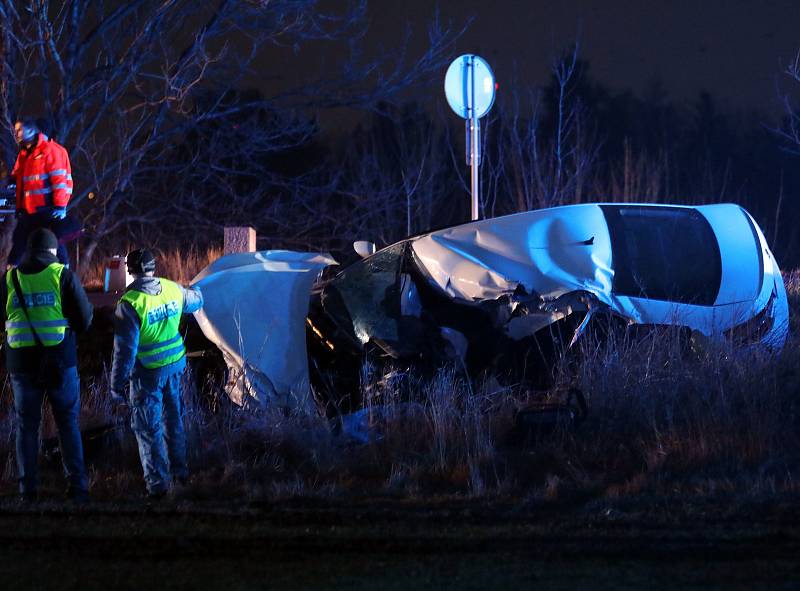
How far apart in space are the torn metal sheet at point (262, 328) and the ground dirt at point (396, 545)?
1.47 metres

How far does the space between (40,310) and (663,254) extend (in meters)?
A: 4.34

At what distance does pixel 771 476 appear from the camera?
6195 mm

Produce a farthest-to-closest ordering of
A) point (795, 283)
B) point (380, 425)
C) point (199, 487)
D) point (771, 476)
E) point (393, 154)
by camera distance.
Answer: point (393, 154)
point (795, 283)
point (380, 425)
point (199, 487)
point (771, 476)

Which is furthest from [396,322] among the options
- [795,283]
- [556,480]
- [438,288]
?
[795,283]

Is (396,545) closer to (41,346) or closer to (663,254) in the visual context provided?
(41,346)

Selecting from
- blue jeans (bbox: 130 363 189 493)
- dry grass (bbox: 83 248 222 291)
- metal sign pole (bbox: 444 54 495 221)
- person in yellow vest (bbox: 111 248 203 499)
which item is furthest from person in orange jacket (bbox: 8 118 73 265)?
metal sign pole (bbox: 444 54 495 221)

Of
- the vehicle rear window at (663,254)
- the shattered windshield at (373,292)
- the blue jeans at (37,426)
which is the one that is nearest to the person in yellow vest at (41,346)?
the blue jeans at (37,426)

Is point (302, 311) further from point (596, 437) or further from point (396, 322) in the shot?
point (596, 437)

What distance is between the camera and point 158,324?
6.53m

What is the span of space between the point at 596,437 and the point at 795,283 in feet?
18.4

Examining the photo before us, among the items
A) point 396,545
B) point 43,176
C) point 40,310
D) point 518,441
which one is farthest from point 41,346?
point 518,441

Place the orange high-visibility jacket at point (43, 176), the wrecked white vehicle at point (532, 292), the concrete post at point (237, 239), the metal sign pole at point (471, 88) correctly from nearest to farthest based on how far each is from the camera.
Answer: the wrecked white vehicle at point (532, 292), the orange high-visibility jacket at point (43, 176), the metal sign pole at point (471, 88), the concrete post at point (237, 239)

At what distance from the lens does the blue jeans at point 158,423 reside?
646 cm

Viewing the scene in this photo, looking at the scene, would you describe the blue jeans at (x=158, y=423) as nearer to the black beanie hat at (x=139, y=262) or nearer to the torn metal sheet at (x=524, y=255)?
the black beanie hat at (x=139, y=262)
